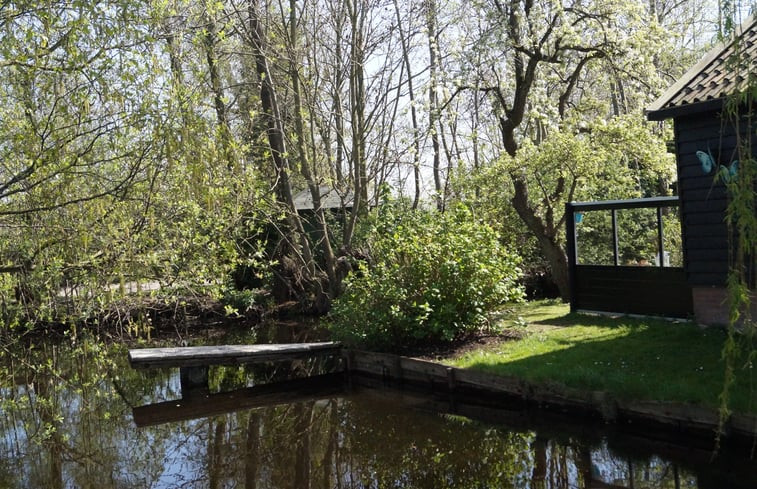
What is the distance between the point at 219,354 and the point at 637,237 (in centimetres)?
782

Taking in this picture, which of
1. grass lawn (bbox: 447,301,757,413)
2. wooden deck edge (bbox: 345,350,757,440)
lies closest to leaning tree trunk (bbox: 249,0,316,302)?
wooden deck edge (bbox: 345,350,757,440)

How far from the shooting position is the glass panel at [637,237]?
13273 mm

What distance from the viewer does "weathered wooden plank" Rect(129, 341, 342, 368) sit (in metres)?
12.5

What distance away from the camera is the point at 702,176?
11383 millimetres

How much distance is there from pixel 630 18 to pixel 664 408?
10.4 metres

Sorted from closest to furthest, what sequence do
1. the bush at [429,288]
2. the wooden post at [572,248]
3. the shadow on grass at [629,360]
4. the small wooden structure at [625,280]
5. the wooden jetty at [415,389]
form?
the wooden jetty at [415,389], the shadow on grass at [629,360], the bush at [429,288], the small wooden structure at [625,280], the wooden post at [572,248]

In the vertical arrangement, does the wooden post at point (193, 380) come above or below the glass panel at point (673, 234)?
below

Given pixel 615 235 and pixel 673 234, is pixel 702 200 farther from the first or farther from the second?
pixel 615 235

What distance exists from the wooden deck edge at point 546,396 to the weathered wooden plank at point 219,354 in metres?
0.67

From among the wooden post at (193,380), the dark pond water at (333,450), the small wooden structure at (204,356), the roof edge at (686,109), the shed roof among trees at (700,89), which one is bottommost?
the dark pond water at (333,450)

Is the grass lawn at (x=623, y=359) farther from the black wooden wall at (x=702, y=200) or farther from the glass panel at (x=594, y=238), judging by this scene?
the glass panel at (x=594, y=238)

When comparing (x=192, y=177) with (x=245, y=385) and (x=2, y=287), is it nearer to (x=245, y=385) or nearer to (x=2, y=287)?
(x=2, y=287)

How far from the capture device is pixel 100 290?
8.08 m

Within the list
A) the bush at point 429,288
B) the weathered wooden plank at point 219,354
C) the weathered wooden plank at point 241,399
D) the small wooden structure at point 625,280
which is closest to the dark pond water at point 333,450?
the weathered wooden plank at point 241,399
